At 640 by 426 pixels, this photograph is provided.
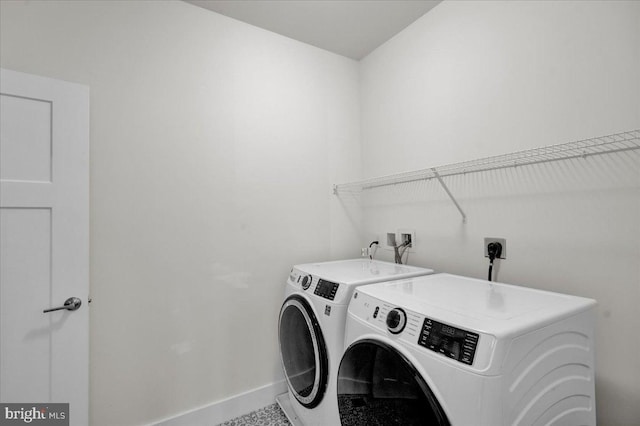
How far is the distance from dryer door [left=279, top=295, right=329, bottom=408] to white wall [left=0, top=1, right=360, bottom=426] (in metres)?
0.35

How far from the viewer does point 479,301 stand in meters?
1.08

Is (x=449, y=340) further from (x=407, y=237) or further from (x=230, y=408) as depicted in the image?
(x=230, y=408)

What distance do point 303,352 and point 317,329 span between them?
256 mm

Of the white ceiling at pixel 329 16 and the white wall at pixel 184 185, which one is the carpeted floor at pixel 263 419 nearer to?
the white wall at pixel 184 185

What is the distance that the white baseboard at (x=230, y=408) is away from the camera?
1.71 m

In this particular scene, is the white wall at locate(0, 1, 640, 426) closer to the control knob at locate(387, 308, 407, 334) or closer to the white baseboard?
the white baseboard

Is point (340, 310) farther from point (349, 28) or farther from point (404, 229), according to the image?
point (349, 28)

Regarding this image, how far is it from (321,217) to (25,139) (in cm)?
171

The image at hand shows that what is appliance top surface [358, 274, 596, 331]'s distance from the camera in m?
0.88

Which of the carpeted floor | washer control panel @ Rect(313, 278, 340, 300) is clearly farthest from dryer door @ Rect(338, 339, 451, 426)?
the carpeted floor

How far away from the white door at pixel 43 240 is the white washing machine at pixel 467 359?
1278 millimetres

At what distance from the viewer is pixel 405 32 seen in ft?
6.88

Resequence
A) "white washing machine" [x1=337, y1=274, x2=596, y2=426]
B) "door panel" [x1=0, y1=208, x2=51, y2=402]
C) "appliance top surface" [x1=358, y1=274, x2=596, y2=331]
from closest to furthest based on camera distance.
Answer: "white washing machine" [x1=337, y1=274, x2=596, y2=426]
"appliance top surface" [x1=358, y1=274, x2=596, y2=331]
"door panel" [x1=0, y1=208, x2=51, y2=402]

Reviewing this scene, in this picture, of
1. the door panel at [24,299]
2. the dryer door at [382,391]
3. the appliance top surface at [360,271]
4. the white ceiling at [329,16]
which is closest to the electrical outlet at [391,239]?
the appliance top surface at [360,271]
